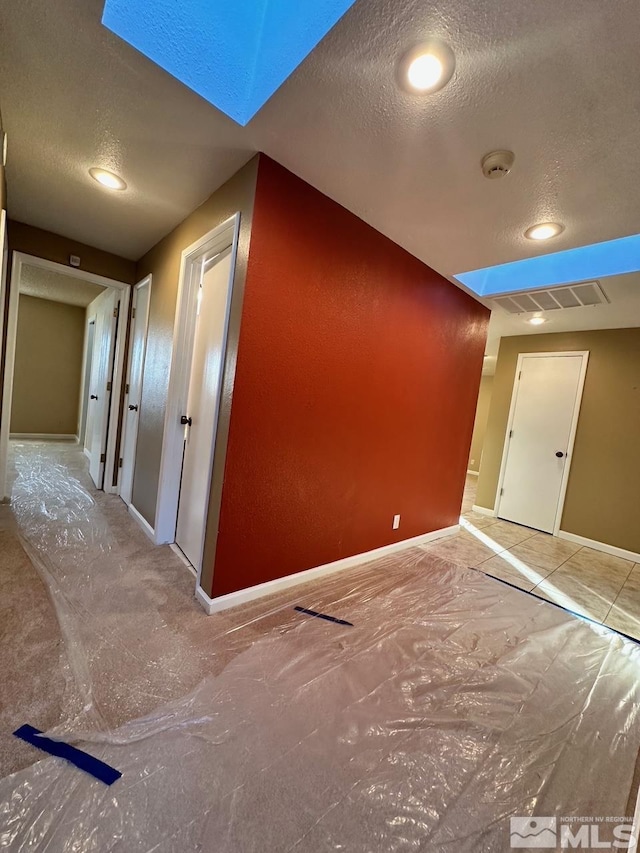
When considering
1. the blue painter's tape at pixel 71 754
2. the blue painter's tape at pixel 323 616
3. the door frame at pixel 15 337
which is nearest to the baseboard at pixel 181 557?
the blue painter's tape at pixel 323 616

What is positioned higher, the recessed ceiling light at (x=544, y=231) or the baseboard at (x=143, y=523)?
the recessed ceiling light at (x=544, y=231)

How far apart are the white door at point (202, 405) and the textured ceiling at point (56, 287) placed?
281cm

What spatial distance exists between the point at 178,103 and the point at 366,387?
174cm

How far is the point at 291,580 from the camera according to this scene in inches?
85.7

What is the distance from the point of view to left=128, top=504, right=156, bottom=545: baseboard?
8.55 feet

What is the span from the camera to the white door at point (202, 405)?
6.98 feet

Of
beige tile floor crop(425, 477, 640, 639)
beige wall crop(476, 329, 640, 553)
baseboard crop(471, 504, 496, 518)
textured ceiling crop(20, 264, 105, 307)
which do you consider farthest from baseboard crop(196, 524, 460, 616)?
textured ceiling crop(20, 264, 105, 307)

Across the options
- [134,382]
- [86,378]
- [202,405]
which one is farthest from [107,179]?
[86,378]

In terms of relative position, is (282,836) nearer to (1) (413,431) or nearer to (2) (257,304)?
(2) (257,304)

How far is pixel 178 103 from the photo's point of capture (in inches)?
57.5

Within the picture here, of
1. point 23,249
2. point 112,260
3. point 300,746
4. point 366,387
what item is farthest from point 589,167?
point 23,249

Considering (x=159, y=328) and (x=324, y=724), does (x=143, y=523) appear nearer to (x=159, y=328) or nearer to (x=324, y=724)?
(x=159, y=328)

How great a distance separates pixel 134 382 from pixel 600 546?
509 centimetres

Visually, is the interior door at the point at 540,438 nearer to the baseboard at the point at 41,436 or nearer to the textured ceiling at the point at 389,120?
the textured ceiling at the point at 389,120
